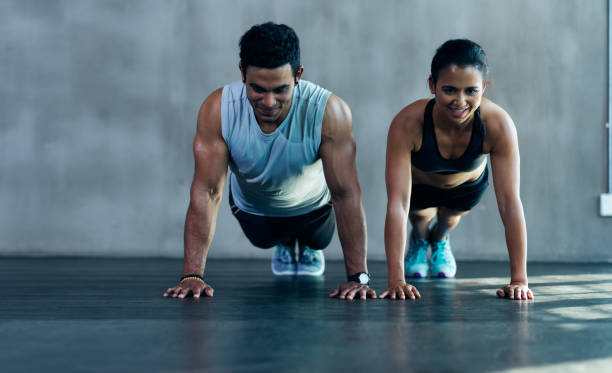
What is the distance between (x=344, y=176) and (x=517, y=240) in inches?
22.1

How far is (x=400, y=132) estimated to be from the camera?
1781mm

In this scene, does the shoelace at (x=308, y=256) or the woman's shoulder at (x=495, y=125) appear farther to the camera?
the shoelace at (x=308, y=256)

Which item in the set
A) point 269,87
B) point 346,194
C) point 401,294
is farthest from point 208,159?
point 401,294

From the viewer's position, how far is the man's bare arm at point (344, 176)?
172 centimetres

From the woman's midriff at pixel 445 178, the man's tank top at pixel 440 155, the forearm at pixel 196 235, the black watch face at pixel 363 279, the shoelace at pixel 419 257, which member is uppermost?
the man's tank top at pixel 440 155

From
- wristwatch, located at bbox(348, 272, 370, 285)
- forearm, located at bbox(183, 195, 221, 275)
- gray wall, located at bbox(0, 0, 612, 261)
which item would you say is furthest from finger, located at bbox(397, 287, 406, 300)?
gray wall, located at bbox(0, 0, 612, 261)

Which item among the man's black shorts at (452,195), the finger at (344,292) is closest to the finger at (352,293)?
the finger at (344,292)

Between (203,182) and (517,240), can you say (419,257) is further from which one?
(203,182)

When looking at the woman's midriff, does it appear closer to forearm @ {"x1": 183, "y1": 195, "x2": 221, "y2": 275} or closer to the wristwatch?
the wristwatch

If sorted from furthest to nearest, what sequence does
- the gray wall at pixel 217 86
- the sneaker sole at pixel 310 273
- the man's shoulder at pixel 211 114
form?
the gray wall at pixel 217 86
the sneaker sole at pixel 310 273
the man's shoulder at pixel 211 114

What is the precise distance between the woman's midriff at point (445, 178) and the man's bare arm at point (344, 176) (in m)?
0.39

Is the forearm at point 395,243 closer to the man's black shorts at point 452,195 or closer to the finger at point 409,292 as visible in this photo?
the finger at point 409,292

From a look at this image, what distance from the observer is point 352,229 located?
1737 millimetres

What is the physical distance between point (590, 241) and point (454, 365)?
2.72 meters
